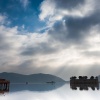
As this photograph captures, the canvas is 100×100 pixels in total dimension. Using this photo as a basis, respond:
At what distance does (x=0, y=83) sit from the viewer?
10531 centimetres
